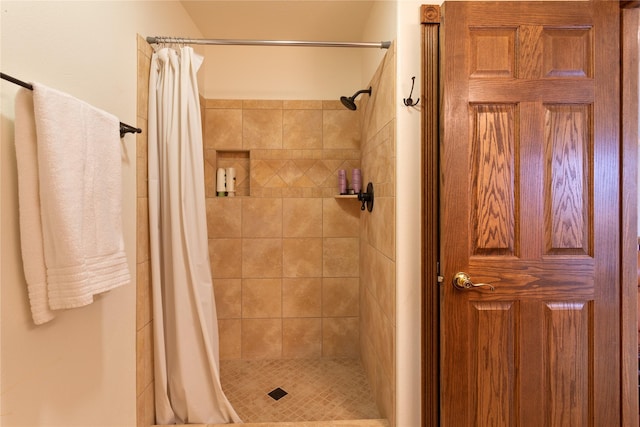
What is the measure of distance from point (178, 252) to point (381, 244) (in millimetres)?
1040

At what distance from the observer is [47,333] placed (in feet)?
2.73

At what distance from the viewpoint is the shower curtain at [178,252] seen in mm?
1346

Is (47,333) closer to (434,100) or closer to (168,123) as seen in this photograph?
(168,123)

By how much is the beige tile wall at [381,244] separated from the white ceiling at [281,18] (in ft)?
1.76

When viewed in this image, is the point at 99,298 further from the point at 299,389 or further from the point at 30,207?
the point at 299,389

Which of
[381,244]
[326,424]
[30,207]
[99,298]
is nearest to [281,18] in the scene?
[381,244]

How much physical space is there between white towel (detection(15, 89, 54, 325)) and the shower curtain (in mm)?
577

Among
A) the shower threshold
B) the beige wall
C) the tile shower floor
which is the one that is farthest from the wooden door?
the beige wall

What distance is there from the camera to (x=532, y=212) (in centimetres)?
108

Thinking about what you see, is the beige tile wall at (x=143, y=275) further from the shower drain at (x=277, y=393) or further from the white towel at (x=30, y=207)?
the shower drain at (x=277, y=393)

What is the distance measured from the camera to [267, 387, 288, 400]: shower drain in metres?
1.67

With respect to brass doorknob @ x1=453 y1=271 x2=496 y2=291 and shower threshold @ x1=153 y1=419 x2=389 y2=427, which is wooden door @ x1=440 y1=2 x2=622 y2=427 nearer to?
brass doorknob @ x1=453 y1=271 x2=496 y2=291

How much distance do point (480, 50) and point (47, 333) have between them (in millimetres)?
1794

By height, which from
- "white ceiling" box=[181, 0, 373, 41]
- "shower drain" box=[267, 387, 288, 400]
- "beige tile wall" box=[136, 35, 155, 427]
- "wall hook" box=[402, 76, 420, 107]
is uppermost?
"white ceiling" box=[181, 0, 373, 41]
